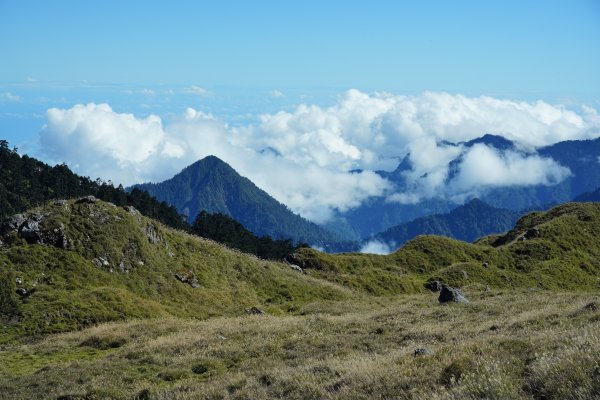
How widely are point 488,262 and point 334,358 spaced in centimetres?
7640

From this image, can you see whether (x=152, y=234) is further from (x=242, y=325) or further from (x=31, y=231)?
(x=242, y=325)

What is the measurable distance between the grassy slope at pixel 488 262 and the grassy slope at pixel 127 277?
1287cm

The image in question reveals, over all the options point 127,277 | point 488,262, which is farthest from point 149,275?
point 488,262

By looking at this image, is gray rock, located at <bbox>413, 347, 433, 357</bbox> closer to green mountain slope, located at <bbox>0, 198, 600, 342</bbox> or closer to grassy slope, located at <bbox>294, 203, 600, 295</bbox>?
green mountain slope, located at <bbox>0, 198, 600, 342</bbox>

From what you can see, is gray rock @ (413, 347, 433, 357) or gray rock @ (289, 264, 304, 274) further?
gray rock @ (289, 264, 304, 274)

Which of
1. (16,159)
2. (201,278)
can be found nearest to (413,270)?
(201,278)

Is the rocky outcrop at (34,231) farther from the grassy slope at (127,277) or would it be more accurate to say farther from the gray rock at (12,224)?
the grassy slope at (127,277)

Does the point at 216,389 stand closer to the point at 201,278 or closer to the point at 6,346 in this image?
the point at 6,346

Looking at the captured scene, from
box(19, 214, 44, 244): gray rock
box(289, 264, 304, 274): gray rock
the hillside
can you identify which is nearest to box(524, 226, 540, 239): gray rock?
the hillside

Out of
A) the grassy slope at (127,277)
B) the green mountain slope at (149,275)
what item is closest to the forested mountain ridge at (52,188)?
the green mountain slope at (149,275)

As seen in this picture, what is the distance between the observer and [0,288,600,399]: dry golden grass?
11845 mm

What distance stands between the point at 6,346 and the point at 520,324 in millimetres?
29764

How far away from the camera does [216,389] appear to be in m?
16.1

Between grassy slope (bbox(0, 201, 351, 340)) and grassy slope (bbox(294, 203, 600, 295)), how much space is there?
12.9 m
